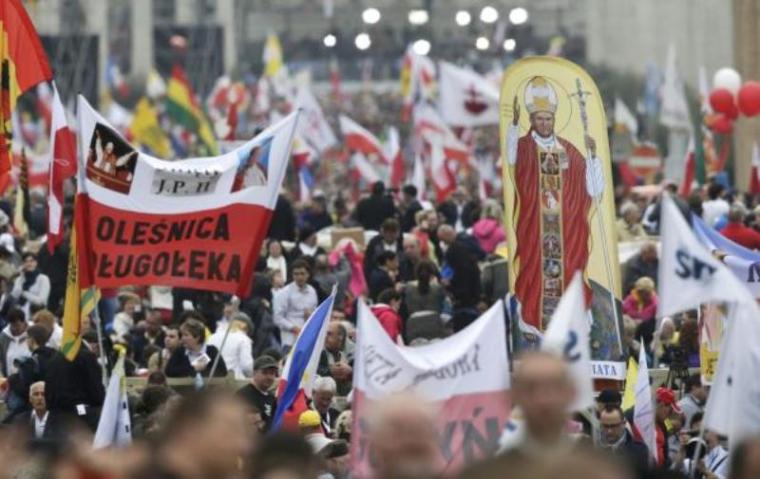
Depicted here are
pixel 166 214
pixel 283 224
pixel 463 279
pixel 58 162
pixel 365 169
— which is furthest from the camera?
pixel 365 169

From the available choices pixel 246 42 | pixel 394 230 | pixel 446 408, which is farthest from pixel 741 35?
pixel 246 42

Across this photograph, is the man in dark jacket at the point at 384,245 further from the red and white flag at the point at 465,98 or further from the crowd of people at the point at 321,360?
the red and white flag at the point at 465,98

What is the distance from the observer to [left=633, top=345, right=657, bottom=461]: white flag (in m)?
17.1

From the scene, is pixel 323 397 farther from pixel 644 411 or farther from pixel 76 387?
pixel 644 411

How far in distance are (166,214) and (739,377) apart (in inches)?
215

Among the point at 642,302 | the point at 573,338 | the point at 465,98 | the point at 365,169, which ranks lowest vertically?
the point at 365,169

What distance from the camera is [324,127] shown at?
49.2 meters

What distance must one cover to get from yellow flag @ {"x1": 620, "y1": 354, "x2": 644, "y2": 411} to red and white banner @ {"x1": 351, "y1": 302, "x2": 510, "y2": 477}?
14.7ft

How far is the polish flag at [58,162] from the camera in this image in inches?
781

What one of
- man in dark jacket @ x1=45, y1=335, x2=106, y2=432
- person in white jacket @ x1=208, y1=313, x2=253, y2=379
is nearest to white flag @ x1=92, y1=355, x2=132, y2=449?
man in dark jacket @ x1=45, y1=335, x2=106, y2=432

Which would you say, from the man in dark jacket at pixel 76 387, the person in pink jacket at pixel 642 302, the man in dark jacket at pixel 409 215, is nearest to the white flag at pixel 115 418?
the man in dark jacket at pixel 76 387

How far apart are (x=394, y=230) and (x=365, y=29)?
91505 millimetres

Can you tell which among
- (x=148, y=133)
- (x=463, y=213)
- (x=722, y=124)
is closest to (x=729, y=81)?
(x=722, y=124)

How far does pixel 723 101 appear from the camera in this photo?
42.0 m
